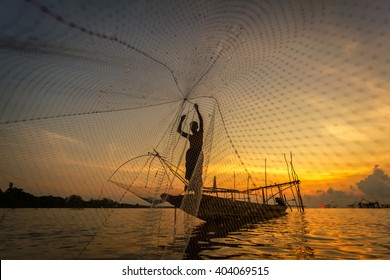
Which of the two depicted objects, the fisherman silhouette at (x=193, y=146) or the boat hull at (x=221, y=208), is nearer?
the fisherman silhouette at (x=193, y=146)

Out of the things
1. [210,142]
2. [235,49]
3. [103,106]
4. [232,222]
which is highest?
[235,49]

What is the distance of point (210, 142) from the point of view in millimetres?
7359
